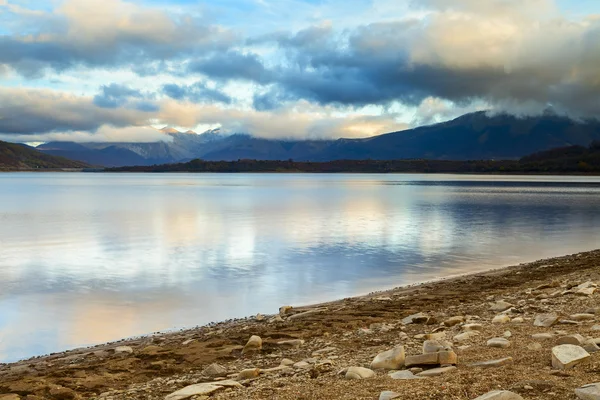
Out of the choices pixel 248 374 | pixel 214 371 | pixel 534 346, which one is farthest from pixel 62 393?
pixel 534 346

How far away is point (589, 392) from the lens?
18.3ft

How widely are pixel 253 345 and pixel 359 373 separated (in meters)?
3.90

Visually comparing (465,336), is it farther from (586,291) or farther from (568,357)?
(586,291)

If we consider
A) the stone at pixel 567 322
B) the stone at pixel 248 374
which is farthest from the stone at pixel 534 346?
the stone at pixel 248 374

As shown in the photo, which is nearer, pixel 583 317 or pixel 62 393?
pixel 62 393

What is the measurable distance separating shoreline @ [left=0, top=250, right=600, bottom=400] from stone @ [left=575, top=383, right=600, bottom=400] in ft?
10.4

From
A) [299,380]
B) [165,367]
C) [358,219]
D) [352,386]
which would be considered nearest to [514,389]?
[352,386]

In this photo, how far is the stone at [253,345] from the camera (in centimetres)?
1099

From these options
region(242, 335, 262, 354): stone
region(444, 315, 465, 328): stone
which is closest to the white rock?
region(242, 335, 262, 354): stone

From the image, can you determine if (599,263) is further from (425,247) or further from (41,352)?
(41,352)

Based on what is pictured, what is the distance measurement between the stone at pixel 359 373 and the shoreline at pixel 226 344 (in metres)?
0.25

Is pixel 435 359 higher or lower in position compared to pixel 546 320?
higher

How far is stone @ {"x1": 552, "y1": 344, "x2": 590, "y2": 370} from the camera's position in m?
6.93

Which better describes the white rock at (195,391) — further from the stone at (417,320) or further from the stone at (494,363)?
the stone at (417,320)
